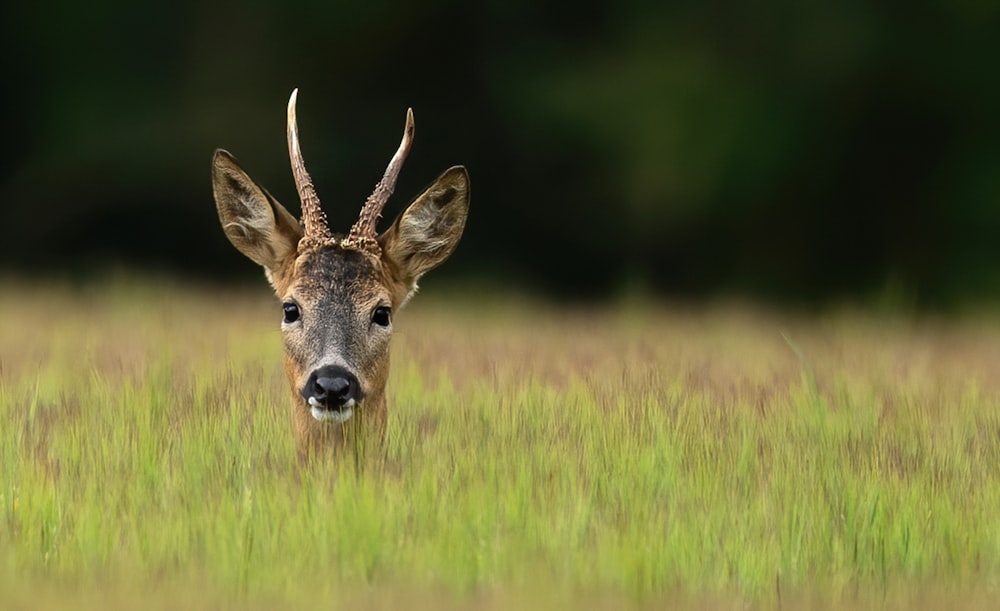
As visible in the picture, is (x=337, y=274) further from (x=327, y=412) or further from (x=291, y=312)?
(x=327, y=412)

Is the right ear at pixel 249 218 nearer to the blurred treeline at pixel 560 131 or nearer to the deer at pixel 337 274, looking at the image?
the deer at pixel 337 274

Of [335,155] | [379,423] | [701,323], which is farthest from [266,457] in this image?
[335,155]

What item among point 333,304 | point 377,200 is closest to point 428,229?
point 377,200

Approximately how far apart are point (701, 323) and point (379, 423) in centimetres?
521

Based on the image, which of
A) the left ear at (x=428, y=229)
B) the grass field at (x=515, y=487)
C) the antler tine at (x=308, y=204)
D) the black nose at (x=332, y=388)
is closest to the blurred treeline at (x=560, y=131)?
the grass field at (x=515, y=487)

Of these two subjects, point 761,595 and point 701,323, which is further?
point 701,323

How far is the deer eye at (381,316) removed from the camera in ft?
17.4

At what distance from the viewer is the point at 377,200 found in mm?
5473

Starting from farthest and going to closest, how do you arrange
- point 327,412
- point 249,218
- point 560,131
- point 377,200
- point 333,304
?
1. point 560,131
2. point 249,218
3. point 377,200
4. point 333,304
5. point 327,412

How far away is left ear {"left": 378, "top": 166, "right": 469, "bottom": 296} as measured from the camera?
557cm

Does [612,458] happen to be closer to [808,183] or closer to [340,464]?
[340,464]

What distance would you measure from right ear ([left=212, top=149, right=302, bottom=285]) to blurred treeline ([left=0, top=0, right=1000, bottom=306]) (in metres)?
11.5

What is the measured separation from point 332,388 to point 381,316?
50 cm

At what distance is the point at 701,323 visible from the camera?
33.6ft
